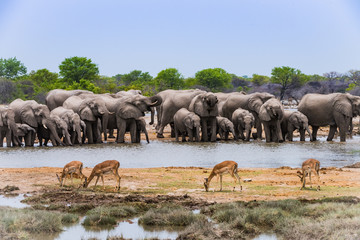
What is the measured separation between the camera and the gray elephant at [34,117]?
28688 mm

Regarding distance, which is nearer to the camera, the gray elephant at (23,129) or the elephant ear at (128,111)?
the gray elephant at (23,129)

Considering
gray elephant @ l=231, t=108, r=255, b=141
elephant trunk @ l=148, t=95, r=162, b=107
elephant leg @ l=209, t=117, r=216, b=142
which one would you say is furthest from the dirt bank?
elephant trunk @ l=148, t=95, r=162, b=107

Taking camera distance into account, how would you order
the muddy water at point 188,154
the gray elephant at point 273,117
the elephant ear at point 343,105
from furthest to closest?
the elephant ear at point 343,105, the gray elephant at point 273,117, the muddy water at point 188,154

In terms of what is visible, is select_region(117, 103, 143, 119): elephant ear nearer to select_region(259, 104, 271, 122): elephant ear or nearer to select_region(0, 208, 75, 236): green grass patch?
select_region(259, 104, 271, 122): elephant ear

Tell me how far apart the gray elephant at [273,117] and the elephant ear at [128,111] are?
6.30m

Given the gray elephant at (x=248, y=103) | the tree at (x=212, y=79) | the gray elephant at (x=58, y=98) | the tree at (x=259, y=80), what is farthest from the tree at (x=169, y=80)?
the gray elephant at (x=248, y=103)

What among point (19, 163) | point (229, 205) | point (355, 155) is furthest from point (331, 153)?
point (229, 205)

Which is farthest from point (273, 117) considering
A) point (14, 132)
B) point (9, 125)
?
point (9, 125)

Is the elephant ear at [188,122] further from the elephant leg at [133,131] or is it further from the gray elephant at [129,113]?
the elephant leg at [133,131]

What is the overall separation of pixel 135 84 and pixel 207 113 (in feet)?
216

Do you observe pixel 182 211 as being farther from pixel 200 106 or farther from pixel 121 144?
pixel 200 106

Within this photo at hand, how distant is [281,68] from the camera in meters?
99.6

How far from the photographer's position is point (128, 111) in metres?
31.0

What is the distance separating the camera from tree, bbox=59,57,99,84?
71.9m
